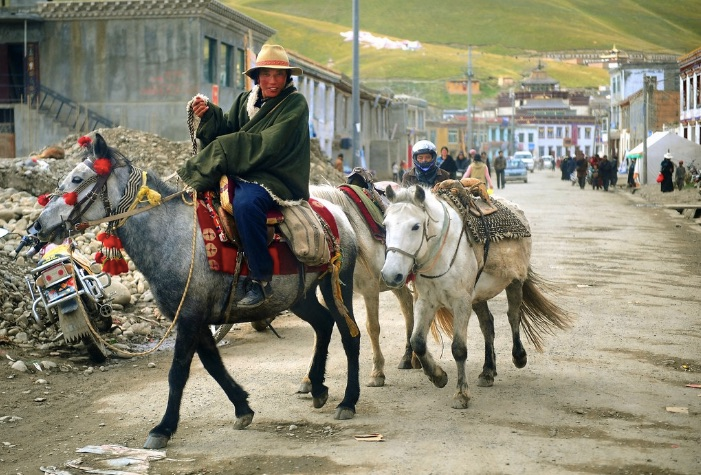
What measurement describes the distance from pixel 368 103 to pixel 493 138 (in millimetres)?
77969

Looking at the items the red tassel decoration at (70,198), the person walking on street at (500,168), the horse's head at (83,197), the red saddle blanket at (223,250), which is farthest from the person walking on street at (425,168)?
the person walking on street at (500,168)

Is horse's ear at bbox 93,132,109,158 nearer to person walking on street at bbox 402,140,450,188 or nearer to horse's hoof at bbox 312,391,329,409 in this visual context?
horse's hoof at bbox 312,391,329,409

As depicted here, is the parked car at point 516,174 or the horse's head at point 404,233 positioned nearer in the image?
the horse's head at point 404,233

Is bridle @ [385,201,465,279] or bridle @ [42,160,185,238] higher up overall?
bridle @ [42,160,185,238]

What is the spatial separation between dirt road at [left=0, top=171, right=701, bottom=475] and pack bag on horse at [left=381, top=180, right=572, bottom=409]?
366mm

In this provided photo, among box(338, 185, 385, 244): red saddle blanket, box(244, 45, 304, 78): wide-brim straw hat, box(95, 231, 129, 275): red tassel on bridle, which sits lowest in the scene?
box(95, 231, 129, 275): red tassel on bridle

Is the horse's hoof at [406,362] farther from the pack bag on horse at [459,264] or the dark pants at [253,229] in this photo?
the dark pants at [253,229]

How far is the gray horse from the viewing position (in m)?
7.02

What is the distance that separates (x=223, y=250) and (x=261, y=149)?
0.80m

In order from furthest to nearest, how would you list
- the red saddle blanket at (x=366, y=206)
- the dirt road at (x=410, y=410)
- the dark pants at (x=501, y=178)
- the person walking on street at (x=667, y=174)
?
the dark pants at (x=501, y=178) < the person walking on street at (x=667, y=174) < the red saddle blanket at (x=366, y=206) < the dirt road at (x=410, y=410)

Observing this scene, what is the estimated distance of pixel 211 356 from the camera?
7.38 meters

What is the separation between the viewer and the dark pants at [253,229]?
715 cm

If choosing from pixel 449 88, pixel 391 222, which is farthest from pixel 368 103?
pixel 449 88

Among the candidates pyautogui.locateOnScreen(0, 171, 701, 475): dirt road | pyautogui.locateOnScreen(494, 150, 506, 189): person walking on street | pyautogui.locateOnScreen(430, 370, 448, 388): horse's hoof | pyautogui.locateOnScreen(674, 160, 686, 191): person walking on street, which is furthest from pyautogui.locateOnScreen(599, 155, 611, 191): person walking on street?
pyautogui.locateOnScreen(430, 370, 448, 388): horse's hoof
